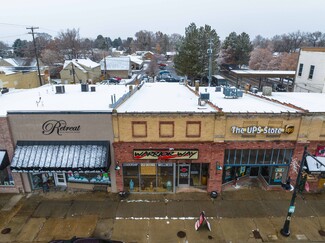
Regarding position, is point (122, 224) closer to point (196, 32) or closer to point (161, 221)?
point (161, 221)

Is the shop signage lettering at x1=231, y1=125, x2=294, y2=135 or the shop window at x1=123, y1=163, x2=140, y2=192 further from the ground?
the shop signage lettering at x1=231, y1=125, x2=294, y2=135

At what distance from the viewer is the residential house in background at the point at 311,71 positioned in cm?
3397

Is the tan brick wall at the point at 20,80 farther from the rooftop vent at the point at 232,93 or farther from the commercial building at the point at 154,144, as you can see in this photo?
the rooftop vent at the point at 232,93

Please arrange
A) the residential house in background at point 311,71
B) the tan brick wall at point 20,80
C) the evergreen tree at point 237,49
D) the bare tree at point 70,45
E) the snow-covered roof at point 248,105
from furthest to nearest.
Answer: the bare tree at point 70,45, the evergreen tree at point 237,49, the tan brick wall at point 20,80, the residential house in background at point 311,71, the snow-covered roof at point 248,105

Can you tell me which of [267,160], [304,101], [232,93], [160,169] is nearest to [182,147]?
[160,169]

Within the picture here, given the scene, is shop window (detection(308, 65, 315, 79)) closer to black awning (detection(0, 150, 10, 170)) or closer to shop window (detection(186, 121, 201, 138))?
shop window (detection(186, 121, 201, 138))

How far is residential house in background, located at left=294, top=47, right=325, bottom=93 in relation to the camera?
33969 mm

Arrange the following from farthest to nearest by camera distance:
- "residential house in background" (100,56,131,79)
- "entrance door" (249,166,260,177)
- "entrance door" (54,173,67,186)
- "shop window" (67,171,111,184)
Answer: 1. "residential house in background" (100,56,131,79)
2. "entrance door" (249,166,260,177)
3. "entrance door" (54,173,67,186)
4. "shop window" (67,171,111,184)

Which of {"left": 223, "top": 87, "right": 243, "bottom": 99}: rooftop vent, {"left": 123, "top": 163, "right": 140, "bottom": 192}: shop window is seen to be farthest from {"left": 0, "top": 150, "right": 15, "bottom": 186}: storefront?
{"left": 223, "top": 87, "right": 243, "bottom": 99}: rooftop vent

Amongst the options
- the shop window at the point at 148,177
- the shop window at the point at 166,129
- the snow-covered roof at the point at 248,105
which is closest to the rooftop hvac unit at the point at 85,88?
the shop window at the point at 148,177

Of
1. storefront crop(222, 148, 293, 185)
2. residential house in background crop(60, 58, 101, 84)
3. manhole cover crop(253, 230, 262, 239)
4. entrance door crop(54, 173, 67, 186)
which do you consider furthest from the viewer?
residential house in background crop(60, 58, 101, 84)

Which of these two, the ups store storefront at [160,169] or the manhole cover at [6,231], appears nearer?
the manhole cover at [6,231]

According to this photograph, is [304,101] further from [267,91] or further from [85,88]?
[85,88]

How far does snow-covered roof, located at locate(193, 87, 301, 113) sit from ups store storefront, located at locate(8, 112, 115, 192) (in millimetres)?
9620
